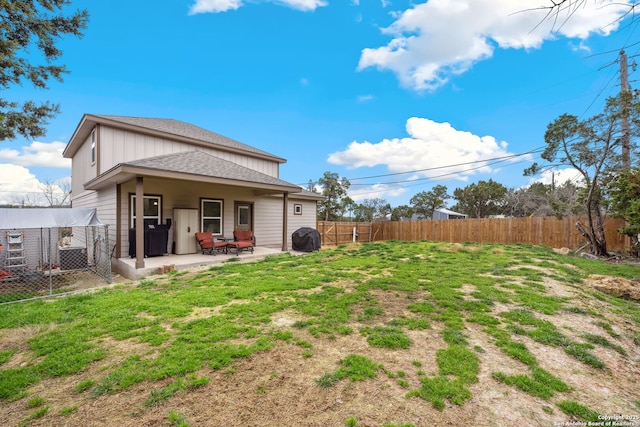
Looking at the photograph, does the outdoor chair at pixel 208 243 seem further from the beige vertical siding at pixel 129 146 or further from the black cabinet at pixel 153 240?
the beige vertical siding at pixel 129 146

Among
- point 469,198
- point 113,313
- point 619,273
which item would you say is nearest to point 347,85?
point 619,273

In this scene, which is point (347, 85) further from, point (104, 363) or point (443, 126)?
point (104, 363)

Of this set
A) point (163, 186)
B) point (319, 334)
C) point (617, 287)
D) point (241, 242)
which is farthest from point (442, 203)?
point (319, 334)

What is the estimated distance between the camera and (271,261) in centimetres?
901

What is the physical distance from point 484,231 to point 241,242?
44.4ft

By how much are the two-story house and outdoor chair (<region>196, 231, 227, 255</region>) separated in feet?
1.62

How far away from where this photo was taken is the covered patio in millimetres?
7373

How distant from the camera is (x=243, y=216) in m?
12.2

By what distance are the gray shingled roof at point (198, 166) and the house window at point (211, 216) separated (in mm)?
1540

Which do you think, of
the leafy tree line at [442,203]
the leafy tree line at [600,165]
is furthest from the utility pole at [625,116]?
the leafy tree line at [442,203]

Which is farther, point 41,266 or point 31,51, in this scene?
point 41,266

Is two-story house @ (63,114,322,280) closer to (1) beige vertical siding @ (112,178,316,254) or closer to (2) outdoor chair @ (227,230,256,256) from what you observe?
(1) beige vertical siding @ (112,178,316,254)

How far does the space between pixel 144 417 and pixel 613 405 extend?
3.72m

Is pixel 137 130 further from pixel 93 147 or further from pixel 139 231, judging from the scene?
pixel 139 231
